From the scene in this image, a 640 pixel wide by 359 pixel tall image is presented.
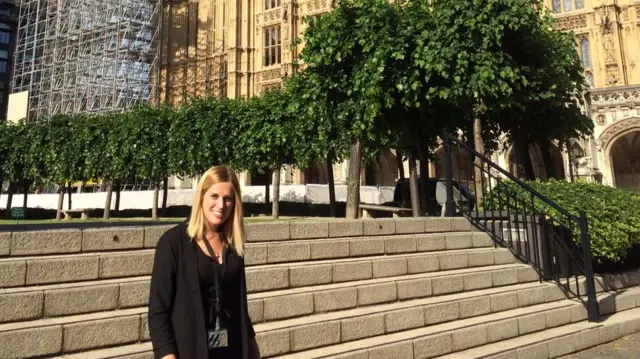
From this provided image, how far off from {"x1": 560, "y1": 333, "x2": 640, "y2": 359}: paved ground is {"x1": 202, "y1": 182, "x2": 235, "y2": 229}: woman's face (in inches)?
181

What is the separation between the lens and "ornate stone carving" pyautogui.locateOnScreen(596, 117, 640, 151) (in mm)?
21703

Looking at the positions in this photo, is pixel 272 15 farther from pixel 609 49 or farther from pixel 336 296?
pixel 336 296

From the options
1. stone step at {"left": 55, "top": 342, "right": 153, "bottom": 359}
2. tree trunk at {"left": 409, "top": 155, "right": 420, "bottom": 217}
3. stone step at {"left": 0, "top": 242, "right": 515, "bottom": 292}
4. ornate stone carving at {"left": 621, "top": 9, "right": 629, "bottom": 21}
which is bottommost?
stone step at {"left": 55, "top": 342, "right": 153, "bottom": 359}

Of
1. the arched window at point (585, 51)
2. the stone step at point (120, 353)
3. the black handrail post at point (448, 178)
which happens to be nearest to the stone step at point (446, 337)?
the stone step at point (120, 353)

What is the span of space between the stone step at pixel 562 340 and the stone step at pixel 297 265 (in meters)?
1.15

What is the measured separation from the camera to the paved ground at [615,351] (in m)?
4.95

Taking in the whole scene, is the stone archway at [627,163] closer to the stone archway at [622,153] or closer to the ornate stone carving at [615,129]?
the stone archway at [622,153]

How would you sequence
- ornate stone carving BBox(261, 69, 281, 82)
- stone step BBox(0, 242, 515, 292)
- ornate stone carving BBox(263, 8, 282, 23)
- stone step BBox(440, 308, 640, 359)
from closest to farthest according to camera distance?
stone step BBox(0, 242, 515, 292) → stone step BBox(440, 308, 640, 359) → ornate stone carving BBox(261, 69, 281, 82) → ornate stone carving BBox(263, 8, 282, 23)

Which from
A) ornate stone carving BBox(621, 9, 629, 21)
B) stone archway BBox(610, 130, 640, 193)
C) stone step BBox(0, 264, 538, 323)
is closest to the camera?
stone step BBox(0, 264, 538, 323)

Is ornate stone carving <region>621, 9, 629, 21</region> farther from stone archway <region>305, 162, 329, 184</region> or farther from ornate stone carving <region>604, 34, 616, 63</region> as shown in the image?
stone archway <region>305, 162, 329, 184</region>

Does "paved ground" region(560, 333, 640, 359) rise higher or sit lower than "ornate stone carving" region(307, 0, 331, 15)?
lower

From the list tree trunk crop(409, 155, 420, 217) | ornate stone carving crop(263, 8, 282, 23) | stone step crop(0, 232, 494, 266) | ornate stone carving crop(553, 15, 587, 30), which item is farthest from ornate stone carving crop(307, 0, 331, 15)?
stone step crop(0, 232, 494, 266)

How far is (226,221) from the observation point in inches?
90.7

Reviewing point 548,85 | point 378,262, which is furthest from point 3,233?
point 548,85
